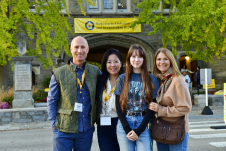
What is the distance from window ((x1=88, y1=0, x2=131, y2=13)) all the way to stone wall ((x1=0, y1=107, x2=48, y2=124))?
9687mm

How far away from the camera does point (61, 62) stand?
16.4 metres

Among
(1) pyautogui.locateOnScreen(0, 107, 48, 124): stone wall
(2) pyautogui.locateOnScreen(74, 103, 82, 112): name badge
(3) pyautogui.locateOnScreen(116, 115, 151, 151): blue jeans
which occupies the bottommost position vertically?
(1) pyautogui.locateOnScreen(0, 107, 48, 124): stone wall

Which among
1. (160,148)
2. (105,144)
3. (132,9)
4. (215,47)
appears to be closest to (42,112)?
(105,144)

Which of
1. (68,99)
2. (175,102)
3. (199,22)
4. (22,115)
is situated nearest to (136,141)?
(175,102)

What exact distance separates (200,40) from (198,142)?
6654 mm

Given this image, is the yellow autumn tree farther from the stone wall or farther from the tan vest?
the tan vest

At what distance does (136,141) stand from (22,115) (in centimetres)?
754

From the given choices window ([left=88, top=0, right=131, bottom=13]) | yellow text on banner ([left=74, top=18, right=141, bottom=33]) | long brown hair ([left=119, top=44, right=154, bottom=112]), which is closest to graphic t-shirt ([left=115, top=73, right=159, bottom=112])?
long brown hair ([left=119, top=44, right=154, bottom=112])

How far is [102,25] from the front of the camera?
16359 millimetres

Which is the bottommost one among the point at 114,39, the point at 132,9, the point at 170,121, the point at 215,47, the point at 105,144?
the point at 105,144

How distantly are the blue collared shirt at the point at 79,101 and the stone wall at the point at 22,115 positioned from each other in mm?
6866

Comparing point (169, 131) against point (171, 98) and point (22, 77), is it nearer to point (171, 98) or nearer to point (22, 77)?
point (171, 98)

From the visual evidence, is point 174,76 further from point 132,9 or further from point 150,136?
point 132,9

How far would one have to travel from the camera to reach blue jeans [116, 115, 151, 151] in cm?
254
